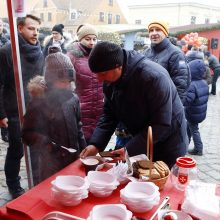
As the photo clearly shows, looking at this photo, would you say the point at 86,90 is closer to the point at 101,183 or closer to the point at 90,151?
the point at 90,151

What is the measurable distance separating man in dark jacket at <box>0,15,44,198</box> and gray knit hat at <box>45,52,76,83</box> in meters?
0.20

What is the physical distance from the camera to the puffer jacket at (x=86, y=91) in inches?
109

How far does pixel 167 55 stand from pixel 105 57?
5.74ft

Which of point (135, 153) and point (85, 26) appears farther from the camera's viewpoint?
point (85, 26)

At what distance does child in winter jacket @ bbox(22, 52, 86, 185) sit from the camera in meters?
2.12

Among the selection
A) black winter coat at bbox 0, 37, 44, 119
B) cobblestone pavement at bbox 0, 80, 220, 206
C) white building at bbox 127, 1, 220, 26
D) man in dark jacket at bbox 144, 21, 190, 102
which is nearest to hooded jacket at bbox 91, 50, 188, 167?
black winter coat at bbox 0, 37, 44, 119

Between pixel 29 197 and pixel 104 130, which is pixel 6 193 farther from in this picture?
pixel 29 197

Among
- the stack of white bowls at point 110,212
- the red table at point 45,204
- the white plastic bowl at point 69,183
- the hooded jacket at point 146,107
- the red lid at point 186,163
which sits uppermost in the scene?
the hooded jacket at point 146,107

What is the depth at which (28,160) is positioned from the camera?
2.44 meters

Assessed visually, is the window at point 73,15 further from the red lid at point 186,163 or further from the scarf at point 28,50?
the red lid at point 186,163

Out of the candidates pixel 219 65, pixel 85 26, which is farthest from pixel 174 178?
pixel 219 65

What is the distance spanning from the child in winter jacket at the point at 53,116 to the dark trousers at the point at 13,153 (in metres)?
0.53

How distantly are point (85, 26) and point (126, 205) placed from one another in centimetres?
211

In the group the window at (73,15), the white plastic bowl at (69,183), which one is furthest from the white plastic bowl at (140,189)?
the window at (73,15)
